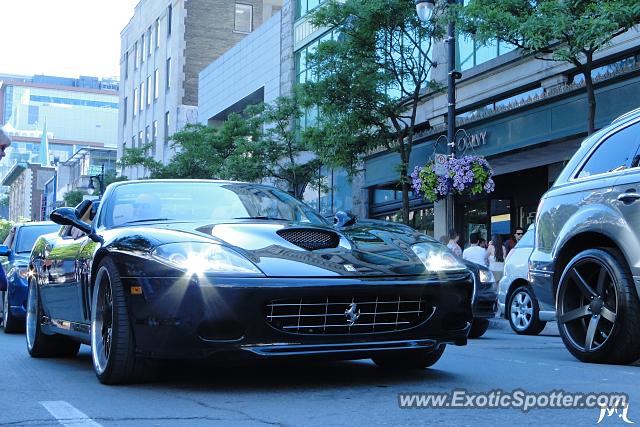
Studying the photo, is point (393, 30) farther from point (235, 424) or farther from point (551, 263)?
point (235, 424)

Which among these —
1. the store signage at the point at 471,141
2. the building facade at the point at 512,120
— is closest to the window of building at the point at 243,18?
the building facade at the point at 512,120

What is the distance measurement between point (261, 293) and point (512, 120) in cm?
1633

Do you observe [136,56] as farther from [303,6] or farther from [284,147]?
[284,147]

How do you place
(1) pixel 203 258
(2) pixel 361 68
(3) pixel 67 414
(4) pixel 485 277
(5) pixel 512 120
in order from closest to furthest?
(3) pixel 67 414
(1) pixel 203 258
(4) pixel 485 277
(2) pixel 361 68
(5) pixel 512 120

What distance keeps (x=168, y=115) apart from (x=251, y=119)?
26.2m

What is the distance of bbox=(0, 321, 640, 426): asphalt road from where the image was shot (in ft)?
13.9

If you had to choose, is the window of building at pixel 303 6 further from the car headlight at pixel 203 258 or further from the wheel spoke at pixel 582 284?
the car headlight at pixel 203 258

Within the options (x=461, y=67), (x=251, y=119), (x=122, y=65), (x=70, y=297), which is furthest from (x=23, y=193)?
(x=70, y=297)

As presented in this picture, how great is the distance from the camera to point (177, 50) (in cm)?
5475

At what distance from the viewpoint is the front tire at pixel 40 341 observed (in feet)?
25.1

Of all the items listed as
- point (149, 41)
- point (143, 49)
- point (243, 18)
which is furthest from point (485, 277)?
point (143, 49)

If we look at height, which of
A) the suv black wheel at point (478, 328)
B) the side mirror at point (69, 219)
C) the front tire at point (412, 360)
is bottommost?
the suv black wheel at point (478, 328)

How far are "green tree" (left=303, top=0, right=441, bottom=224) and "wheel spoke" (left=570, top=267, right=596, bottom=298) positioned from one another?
1249 centimetres

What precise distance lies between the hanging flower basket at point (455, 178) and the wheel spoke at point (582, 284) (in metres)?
10.7
